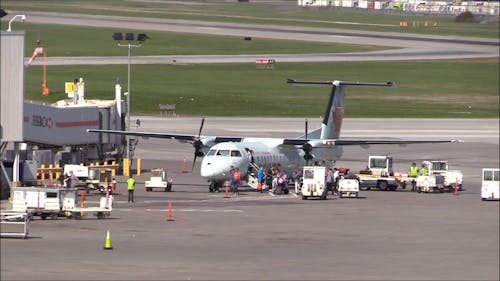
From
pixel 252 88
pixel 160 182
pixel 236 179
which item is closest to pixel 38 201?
pixel 160 182

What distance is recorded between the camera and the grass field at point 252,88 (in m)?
74.6

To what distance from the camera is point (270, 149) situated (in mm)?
57125

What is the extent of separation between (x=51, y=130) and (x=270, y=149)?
34.8ft

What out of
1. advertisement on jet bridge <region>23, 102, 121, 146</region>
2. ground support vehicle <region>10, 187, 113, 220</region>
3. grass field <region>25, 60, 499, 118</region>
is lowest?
ground support vehicle <region>10, 187, 113, 220</region>

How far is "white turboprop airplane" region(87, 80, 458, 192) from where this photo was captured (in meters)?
53.4

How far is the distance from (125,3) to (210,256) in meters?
7.16

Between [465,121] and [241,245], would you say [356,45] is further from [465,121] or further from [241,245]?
[241,245]

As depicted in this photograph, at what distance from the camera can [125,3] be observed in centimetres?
3131

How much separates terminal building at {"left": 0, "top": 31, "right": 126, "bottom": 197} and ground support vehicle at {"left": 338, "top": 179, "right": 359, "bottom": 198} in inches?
505

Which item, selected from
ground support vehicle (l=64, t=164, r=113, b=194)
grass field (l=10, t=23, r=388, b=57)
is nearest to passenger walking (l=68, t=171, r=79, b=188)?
Result: ground support vehicle (l=64, t=164, r=113, b=194)

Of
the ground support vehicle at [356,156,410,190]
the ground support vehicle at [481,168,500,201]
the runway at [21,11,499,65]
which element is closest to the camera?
the ground support vehicle at [481,168,500,201]

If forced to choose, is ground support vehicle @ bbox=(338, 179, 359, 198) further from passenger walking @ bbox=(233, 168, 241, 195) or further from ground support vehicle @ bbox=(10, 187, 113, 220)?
ground support vehicle @ bbox=(10, 187, 113, 220)

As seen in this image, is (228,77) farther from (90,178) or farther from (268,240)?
(268,240)

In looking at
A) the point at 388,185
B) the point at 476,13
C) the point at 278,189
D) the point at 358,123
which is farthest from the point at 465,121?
the point at 476,13
